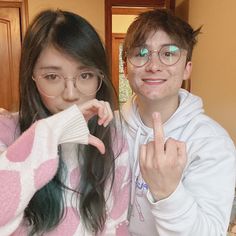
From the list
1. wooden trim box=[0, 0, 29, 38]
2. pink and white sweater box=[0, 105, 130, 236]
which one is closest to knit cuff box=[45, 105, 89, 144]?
pink and white sweater box=[0, 105, 130, 236]

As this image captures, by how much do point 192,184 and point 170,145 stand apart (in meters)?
0.19

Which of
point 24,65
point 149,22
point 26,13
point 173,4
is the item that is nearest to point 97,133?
point 24,65

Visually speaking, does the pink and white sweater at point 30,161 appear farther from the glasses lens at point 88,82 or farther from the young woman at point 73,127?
the glasses lens at point 88,82

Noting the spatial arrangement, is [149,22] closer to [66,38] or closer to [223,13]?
[66,38]

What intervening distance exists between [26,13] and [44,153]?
7.69ft

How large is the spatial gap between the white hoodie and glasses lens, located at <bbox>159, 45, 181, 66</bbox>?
134 millimetres

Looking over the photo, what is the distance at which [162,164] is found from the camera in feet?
2.02

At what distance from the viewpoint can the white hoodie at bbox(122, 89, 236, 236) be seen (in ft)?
2.15

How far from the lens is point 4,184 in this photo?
0.58 meters

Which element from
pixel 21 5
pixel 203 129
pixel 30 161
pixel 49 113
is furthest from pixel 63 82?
pixel 21 5


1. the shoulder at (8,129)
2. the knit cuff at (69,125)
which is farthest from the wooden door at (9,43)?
the knit cuff at (69,125)

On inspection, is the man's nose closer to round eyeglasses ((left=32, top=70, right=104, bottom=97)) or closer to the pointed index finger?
round eyeglasses ((left=32, top=70, right=104, bottom=97))

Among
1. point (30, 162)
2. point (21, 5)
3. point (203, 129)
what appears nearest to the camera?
point (30, 162)

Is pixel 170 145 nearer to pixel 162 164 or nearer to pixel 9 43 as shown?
pixel 162 164
